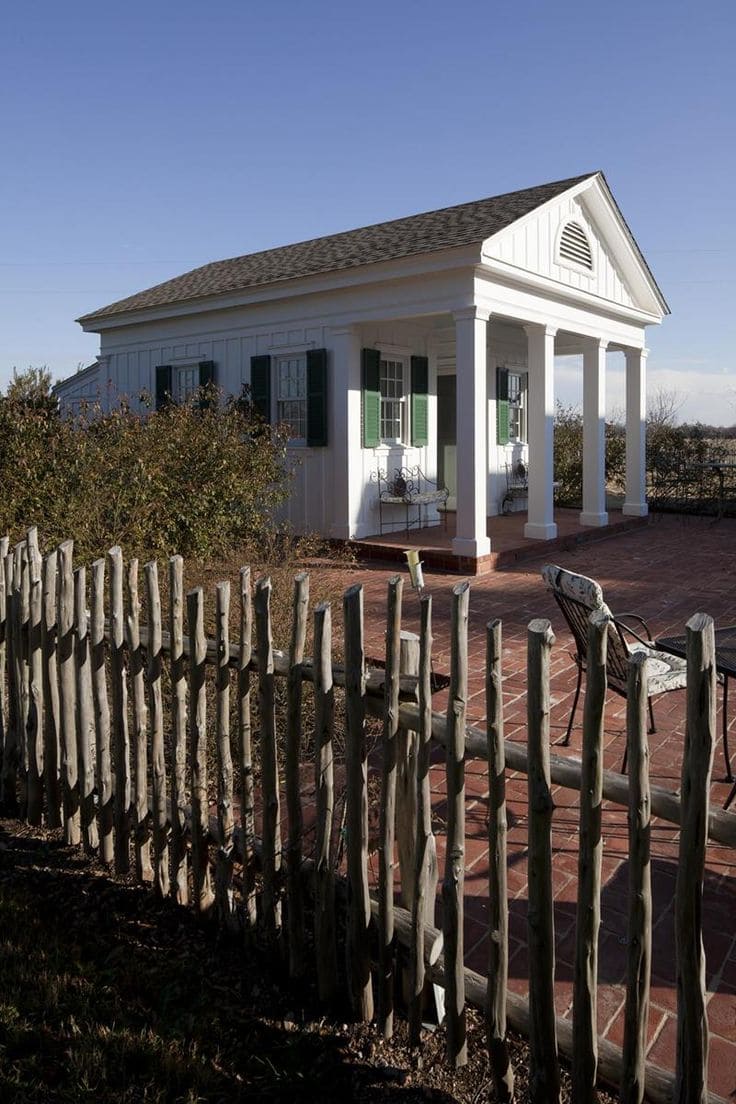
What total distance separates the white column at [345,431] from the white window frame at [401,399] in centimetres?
94

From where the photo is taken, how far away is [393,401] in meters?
12.9

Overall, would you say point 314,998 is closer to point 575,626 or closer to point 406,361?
point 575,626

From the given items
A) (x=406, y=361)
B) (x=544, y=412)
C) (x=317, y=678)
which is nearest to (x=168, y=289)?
(x=406, y=361)

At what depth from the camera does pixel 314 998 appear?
259cm

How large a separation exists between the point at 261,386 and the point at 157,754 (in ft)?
32.9

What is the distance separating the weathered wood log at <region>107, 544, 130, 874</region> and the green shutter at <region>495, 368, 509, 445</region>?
12088 millimetres

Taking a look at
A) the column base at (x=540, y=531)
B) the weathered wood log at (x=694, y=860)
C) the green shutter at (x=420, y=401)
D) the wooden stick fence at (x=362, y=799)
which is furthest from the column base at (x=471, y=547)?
the weathered wood log at (x=694, y=860)

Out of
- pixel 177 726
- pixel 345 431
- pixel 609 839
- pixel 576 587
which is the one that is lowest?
pixel 609 839

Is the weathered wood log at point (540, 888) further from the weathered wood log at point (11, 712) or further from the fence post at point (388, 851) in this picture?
the weathered wood log at point (11, 712)

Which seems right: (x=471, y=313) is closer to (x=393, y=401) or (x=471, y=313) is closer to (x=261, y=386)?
(x=393, y=401)

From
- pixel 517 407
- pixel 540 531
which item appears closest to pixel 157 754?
pixel 540 531

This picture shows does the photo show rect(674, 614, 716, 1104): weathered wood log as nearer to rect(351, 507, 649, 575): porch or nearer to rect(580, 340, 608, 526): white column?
rect(351, 507, 649, 575): porch

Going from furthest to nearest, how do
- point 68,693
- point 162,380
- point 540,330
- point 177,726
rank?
point 162,380 → point 540,330 → point 68,693 → point 177,726

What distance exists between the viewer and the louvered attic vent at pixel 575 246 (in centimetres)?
1211
